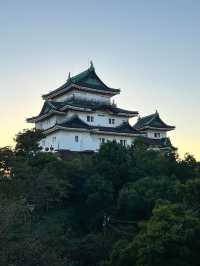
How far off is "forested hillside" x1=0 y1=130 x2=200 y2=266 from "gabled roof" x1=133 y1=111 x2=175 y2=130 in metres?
11.3

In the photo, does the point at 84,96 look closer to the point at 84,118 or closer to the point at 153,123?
the point at 84,118

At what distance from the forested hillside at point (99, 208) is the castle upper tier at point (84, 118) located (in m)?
5.65

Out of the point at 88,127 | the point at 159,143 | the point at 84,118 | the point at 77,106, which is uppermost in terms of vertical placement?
the point at 77,106

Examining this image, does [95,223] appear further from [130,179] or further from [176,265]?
[176,265]

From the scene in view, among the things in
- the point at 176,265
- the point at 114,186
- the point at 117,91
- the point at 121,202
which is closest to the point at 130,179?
the point at 114,186

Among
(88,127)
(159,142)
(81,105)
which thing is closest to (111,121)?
(81,105)

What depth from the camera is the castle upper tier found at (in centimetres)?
3866

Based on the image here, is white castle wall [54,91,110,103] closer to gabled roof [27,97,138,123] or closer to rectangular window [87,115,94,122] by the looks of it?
gabled roof [27,97,138,123]

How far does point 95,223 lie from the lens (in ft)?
86.3

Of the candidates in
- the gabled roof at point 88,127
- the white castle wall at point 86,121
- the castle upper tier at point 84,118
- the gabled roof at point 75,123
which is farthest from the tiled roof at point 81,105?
the gabled roof at point 88,127

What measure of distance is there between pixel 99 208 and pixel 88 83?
60.5ft

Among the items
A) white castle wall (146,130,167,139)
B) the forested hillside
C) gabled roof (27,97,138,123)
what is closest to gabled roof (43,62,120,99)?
gabled roof (27,97,138,123)

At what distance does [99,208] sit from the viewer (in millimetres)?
26500

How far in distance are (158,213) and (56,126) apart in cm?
1962
